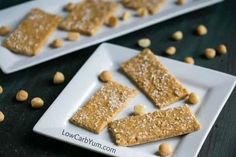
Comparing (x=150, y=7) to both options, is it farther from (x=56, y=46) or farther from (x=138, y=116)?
(x=138, y=116)

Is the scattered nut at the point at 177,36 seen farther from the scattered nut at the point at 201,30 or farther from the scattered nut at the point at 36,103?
the scattered nut at the point at 36,103

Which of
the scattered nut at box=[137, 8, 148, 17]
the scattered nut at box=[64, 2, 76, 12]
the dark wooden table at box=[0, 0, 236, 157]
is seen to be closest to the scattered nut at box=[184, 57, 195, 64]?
the dark wooden table at box=[0, 0, 236, 157]

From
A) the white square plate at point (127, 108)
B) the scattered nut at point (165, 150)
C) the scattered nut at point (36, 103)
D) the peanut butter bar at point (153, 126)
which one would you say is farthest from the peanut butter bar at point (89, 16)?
the scattered nut at point (165, 150)

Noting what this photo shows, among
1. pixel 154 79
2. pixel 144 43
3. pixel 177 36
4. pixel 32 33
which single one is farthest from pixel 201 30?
pixel 32 33

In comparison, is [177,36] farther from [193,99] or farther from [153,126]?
[153,126]

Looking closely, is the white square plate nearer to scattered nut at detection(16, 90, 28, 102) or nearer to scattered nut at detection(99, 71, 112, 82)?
Answer: scattered nut at detection(99, 71, 112, 82)
